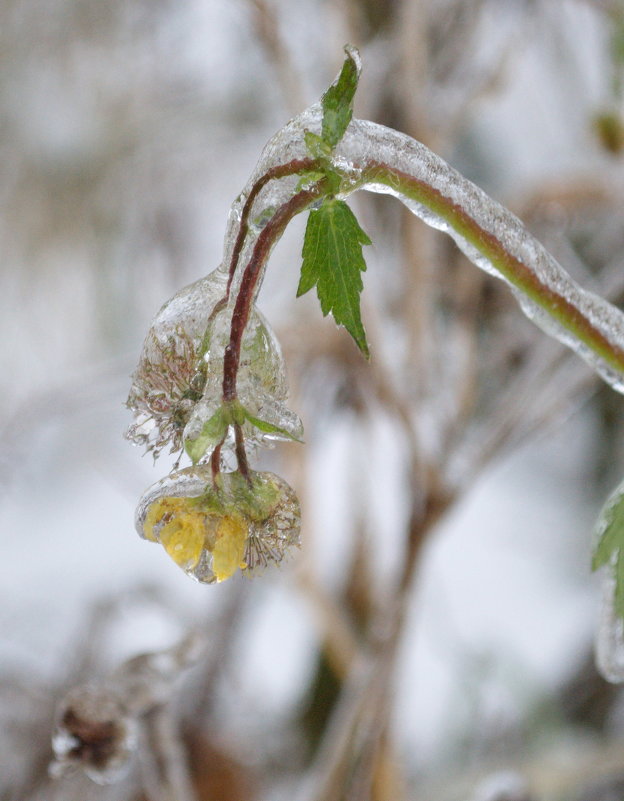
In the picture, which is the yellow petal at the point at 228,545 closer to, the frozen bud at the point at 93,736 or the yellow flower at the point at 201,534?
the yellow flower at the point at 201,534

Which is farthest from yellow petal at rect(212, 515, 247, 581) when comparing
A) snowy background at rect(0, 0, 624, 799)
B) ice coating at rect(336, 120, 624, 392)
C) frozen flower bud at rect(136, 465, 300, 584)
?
snowy background at rect(0, 0, 624, 799)

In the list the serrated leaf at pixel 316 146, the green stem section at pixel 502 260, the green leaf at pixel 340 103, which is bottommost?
the green stem section at pixel 502 260

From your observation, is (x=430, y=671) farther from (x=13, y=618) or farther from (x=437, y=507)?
(x=437, y=507)

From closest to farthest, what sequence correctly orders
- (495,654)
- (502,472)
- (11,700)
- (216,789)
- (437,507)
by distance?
(437,507), (11,700), (216,789), (495,654), (502,472)

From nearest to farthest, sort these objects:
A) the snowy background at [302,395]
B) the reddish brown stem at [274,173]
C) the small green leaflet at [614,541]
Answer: the reddish brown stem at [274,173] → the small green leaflet at [614,541] → the snowy background at [302,395]

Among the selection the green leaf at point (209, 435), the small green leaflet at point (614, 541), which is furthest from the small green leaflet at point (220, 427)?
the small green leaflet at point (614, 541)

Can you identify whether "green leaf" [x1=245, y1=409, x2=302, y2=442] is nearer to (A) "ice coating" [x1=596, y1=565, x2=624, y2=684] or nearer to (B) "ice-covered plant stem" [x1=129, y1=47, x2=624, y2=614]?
(B) "ice-covered plant stem" [x1=129, y1=47, x2=624, y2=614]

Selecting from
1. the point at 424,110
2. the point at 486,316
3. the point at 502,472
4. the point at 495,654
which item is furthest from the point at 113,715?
the point at 502,472
